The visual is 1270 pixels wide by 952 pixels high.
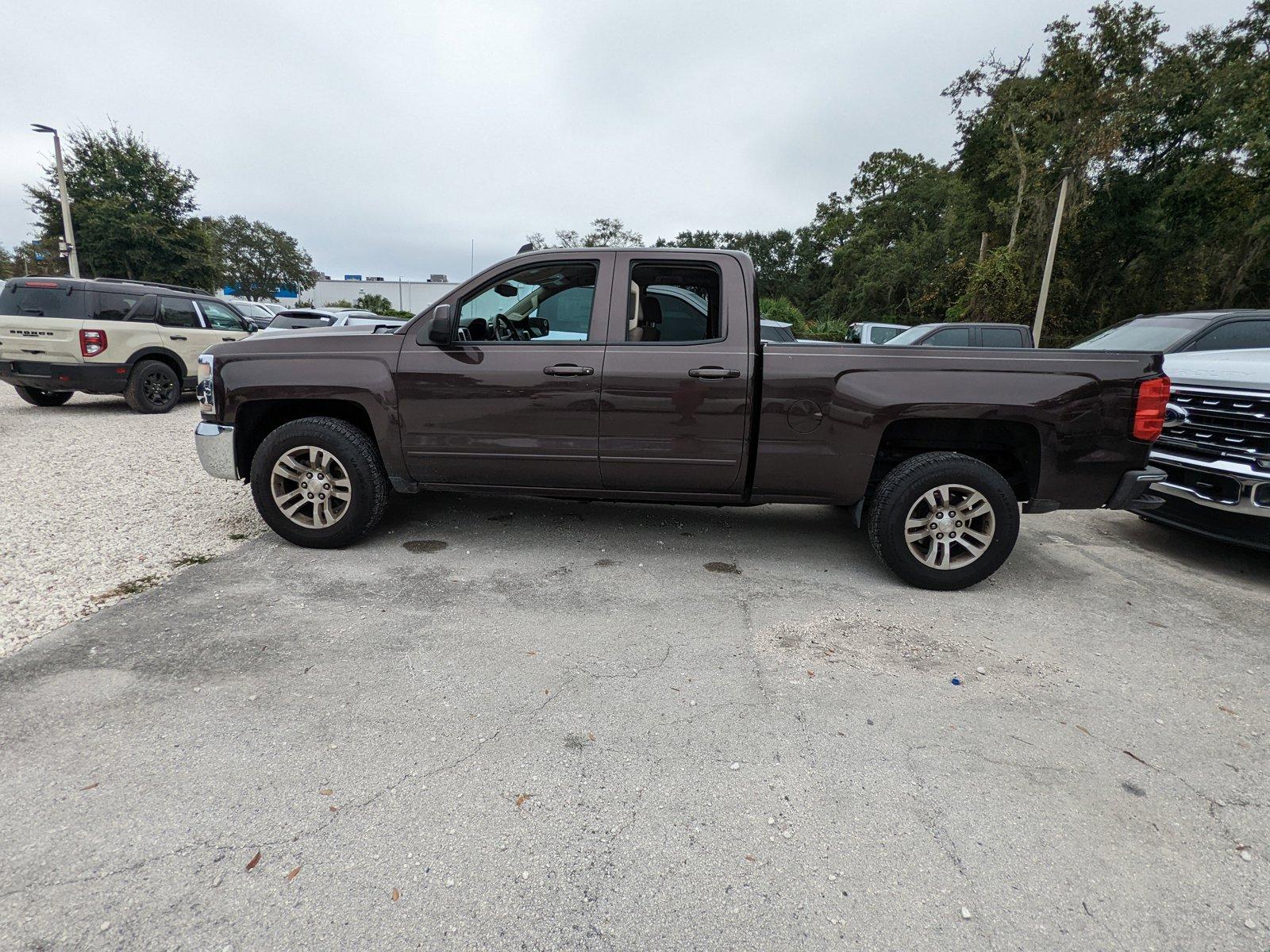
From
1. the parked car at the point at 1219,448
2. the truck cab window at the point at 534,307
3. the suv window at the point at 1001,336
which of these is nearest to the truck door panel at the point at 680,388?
the truck cab window at the point at 534,307

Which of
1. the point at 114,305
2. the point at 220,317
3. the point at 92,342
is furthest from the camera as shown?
the point at 220,317

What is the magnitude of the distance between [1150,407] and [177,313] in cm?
1188

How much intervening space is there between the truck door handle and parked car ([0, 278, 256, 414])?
925cm

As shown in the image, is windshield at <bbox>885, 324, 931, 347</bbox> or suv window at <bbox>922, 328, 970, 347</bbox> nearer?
suv window at <bbox>922, 328, 970, 347</bbox>

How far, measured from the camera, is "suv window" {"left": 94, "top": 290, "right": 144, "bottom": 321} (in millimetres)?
A: 8969

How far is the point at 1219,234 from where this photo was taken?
23.2m

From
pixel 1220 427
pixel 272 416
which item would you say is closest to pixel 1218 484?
pixel 1220 427

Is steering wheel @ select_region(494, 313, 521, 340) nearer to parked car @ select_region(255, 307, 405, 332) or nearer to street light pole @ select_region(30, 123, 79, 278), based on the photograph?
parked car @ select_region(255, 307, 405, 332)

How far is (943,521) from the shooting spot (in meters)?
3.80

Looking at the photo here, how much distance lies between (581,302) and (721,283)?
Result: 2.95 ft

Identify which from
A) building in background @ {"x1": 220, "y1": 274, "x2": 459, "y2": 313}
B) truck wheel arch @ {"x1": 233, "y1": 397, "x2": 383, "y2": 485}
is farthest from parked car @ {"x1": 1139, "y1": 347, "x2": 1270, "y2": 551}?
building in background @ {"x1": 220, "y1": 274, "x2": 459, "y2": 313}

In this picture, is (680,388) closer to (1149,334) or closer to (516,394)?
(516,394)

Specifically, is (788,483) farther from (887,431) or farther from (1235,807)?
(1235,807)

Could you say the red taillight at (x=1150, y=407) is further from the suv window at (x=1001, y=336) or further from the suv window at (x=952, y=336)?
the suv window at (x=1001, y=336)
